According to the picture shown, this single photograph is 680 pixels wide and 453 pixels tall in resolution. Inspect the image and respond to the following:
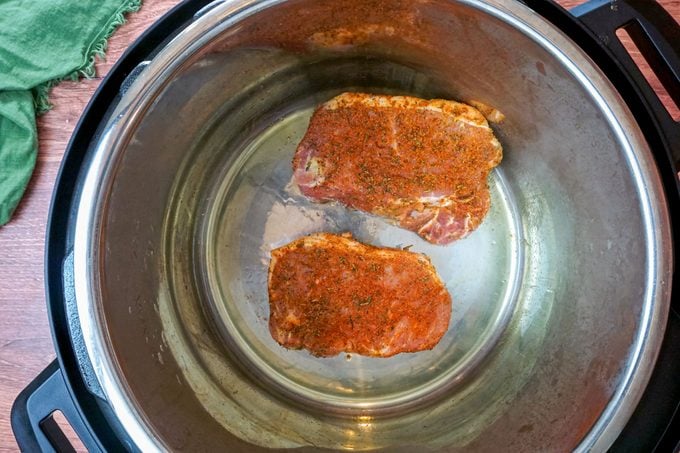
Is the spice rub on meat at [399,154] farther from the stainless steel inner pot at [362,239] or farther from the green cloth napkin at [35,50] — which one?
the green cloth napkin at [35,50]

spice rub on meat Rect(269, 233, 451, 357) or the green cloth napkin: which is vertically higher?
the green cloth napkin

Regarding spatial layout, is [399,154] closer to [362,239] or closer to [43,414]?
[362,239]

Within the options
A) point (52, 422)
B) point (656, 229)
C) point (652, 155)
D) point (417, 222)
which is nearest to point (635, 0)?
point (652, 155)

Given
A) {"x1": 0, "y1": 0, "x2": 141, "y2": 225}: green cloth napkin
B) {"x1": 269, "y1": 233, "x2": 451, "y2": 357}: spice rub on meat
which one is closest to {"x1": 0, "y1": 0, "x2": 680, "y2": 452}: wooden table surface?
{"x1": 0, "y1": 0, "x2": 141, "y2": 225}: green cloth napkin

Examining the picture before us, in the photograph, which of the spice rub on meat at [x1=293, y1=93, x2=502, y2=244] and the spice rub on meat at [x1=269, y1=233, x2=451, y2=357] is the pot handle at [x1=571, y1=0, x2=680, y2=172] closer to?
the spice rub on meat at [x1=293, y1=93, x2=502, y2=244]

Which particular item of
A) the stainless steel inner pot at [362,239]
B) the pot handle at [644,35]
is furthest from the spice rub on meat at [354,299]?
the pot handle at [644,35]

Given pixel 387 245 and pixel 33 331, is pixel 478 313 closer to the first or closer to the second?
pixel 387 245
